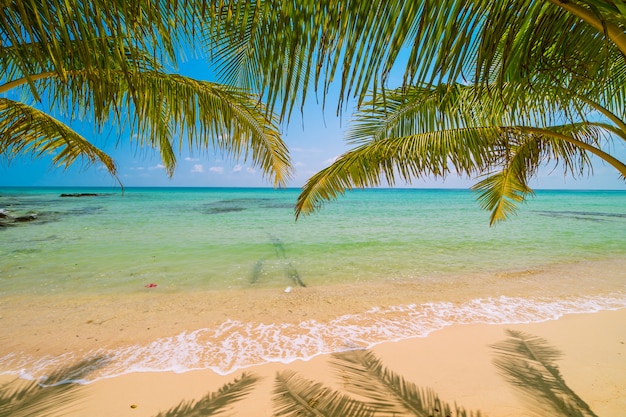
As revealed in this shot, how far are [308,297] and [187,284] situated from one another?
7.81ft

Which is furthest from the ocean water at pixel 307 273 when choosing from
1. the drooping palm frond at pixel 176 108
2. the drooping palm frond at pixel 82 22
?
the drooping palm frond at pixel 82 22

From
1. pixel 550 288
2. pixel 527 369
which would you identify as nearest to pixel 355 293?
pixel 527 369

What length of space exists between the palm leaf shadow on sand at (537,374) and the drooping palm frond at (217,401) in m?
2.30

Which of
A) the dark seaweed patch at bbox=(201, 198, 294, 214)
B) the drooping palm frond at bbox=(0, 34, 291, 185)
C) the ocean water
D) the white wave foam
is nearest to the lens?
the drooping palm frond at bbox=(0, 34, 291, 185)

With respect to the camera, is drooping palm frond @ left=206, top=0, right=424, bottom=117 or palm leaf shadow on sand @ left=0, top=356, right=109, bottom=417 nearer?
drooping palm frond @ left=206, top=0, right=424, bottom=117

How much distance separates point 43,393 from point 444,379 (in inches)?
137

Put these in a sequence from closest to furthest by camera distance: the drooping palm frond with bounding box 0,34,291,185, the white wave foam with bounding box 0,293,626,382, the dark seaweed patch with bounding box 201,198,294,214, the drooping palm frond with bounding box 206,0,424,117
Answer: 1. the drooping palm frond with bounding box 206,0,424,117
2. the drooping palm frond with bounding box 0,34,291,185
3. the white wave foam with bounding box 0,293,626,382
4. the dark seaweed patch with bounding box 201,198,294,214

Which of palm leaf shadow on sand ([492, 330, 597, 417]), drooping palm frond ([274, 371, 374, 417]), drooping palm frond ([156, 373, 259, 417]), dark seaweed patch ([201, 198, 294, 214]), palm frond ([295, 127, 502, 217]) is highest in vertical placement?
palm frond ([295, 127, 502, 217])

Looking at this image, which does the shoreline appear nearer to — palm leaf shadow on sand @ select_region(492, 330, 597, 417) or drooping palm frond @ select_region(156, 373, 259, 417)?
drooping palm frond @ select_region(156, 373, 259, 417)

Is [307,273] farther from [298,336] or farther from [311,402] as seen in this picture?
[311,402]

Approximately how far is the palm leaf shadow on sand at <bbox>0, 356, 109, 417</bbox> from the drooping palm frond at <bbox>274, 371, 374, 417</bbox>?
1.74 metres

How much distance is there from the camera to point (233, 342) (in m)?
3.39

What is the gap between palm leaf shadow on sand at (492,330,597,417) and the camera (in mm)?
2254

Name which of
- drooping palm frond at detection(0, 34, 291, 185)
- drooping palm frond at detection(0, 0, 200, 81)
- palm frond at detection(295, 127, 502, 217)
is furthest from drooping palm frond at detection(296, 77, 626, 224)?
drooping palm frond at detection(0, 0, 200, 81)
